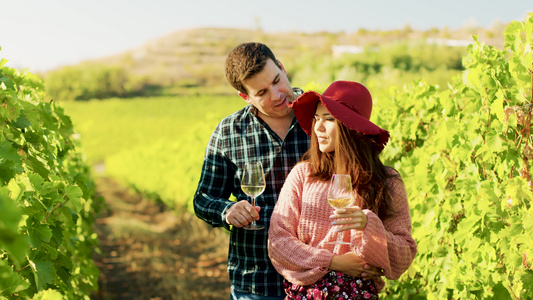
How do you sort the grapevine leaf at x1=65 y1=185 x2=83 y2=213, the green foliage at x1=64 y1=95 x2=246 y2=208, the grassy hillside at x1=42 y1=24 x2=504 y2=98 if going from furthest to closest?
the grassy hillside at x1=42 y1=24 x2=504 y2=98 → the green foliage at x1=64 y1=95 x2=246 y2=208 → the grapevine leaf at x1=65 y1=185 x2=83 y2=213

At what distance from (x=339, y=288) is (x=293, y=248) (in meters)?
0.26

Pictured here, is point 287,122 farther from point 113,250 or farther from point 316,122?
point 113,250

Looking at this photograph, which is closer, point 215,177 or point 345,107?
point 345,107

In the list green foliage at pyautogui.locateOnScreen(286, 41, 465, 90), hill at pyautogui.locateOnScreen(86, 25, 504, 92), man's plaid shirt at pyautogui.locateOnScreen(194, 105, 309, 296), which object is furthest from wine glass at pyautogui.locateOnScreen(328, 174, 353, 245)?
hill at pyautogui.locateOnScreen(86, 25, 504, 92)

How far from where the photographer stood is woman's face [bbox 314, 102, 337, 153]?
2.47 meters

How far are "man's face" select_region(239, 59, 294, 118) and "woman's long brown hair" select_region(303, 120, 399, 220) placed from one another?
1.45ft

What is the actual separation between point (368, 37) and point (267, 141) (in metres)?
77.4

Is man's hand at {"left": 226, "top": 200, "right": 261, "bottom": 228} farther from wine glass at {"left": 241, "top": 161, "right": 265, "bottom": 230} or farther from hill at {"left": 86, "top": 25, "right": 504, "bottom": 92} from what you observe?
hill at {"left": 86, "top": 25, "right": 504, "bottom": 92}

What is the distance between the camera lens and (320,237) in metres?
2.42

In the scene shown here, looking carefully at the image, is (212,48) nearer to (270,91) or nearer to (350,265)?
(270,91)

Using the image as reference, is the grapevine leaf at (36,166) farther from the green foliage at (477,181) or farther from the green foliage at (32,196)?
the green foliage at (477,181)

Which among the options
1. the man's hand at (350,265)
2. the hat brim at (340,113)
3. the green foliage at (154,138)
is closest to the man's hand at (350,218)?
the man's hand at (350,265)

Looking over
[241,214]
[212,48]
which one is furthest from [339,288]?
[212,48]

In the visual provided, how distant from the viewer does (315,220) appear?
2.41 meters
